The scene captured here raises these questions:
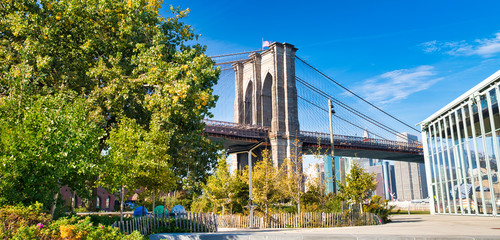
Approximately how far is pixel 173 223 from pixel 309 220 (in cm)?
868

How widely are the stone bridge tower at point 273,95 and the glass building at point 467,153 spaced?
17.1 metres

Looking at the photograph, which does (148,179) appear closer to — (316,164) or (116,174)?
(116,174)

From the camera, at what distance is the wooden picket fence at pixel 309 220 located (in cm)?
2098

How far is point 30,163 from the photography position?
995 cm

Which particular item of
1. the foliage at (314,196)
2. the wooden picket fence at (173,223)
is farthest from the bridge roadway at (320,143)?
the wooden picket fence at (173,223)

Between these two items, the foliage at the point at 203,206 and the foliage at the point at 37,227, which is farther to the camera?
the foliage at the point at 203,206

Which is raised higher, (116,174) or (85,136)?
(85,136)

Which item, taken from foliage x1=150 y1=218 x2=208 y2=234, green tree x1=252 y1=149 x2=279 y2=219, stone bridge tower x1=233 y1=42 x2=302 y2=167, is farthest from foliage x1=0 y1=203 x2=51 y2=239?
stone bridge tower x1=233 y1=42 x2=302 y2=167

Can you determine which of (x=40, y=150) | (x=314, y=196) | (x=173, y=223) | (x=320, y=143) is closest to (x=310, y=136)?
(x=320, y=143)

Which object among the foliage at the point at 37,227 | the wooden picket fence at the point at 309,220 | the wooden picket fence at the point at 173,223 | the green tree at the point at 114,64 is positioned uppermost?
the green tree at the point at 114,64

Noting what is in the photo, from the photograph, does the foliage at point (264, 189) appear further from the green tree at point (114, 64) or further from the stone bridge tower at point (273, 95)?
the stone bridge tower at point (273, 95)

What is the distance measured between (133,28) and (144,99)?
311 cm

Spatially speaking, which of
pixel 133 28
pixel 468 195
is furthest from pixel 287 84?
pixel 133 28

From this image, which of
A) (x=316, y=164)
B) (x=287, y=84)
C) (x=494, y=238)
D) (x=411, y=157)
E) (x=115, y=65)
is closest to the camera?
(x=494, y=238)
